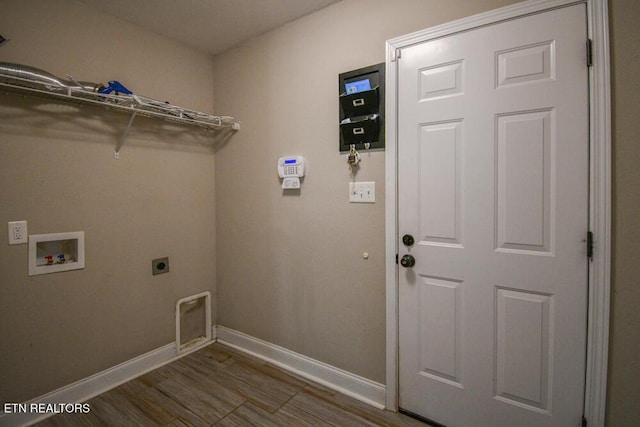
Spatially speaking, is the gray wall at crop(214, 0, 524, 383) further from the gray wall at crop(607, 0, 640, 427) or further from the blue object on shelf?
the blue object on shelf

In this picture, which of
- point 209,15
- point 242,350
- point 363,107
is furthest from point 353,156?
point 242,350

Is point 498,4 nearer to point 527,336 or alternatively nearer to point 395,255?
point 395,255

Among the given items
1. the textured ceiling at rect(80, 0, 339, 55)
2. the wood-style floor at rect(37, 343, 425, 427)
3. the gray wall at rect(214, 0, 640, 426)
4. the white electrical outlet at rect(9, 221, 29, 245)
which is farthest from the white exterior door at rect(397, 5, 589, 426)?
the white electrical outlet at rect(9, 221, 29, 245)

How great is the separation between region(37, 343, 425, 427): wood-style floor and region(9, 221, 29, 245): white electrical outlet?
1.04 metres

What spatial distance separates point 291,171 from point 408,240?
94 centimetres

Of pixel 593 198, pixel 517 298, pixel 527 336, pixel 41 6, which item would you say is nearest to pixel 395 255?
pixel 517 298

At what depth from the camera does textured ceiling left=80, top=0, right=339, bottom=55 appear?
1852 mm

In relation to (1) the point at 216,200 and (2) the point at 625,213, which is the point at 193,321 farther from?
(2) the point at 625,213

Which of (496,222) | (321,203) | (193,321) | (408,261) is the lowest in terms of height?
(193,321)

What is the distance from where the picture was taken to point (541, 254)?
1.32 metres

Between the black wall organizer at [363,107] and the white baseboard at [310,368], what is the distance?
1.48 m

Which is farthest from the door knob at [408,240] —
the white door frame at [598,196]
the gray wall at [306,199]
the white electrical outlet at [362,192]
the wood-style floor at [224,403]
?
the wood-style floor at [224,403]

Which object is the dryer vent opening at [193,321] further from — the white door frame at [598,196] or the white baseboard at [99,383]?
the white door frame at [598,196]

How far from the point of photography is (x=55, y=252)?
180 cm
